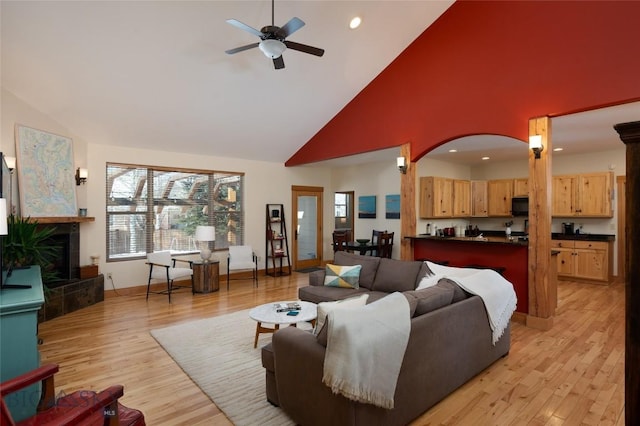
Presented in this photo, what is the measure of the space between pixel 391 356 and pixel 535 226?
9.96ft

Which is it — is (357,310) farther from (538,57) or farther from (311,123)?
(311,123)

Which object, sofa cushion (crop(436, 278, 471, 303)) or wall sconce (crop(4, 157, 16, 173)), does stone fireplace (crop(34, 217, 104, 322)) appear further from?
sofa cushion (crop(436, 278, 471, 303))

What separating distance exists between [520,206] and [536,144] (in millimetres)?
4179

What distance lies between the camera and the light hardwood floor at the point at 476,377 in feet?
7.82

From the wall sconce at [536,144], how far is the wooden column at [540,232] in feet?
0.13

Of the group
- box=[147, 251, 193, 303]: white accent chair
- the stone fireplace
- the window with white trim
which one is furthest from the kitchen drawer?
the stone fireplace

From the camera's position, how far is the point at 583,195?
6.71 m

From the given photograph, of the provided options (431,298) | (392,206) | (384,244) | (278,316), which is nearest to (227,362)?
(278,316)

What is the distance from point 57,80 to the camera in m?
4.09

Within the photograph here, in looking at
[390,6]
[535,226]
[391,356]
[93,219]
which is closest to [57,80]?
[93,219]

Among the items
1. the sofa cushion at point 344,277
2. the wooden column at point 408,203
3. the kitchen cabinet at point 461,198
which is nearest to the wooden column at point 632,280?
the sofa cushion at point 344,277

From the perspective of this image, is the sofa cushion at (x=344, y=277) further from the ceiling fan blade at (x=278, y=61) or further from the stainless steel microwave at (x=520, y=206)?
the stainless steel microwave at (x=520, y=206)

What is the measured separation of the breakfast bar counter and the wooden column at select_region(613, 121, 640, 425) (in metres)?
3.49

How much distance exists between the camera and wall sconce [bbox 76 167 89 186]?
506 centimetres
